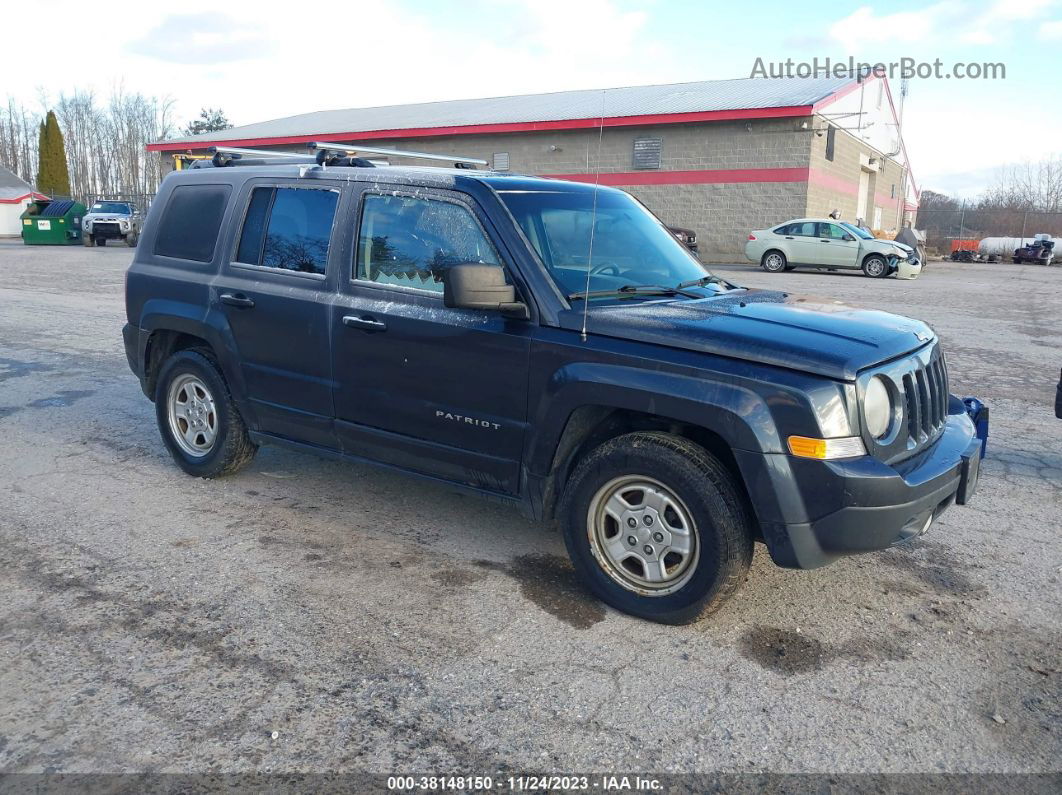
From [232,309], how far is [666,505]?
2836 mm

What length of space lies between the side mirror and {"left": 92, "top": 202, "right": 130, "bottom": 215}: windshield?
115 feet

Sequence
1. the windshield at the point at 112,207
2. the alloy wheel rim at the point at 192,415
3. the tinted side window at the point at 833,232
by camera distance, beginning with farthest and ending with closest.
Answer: the windshield at the point at 112,207 < the tinted side window at the point at 833,232 < the alloy wheel rim at the point at 192,415

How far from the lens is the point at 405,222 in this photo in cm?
436

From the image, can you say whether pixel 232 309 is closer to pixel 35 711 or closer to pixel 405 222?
pixel 405 222

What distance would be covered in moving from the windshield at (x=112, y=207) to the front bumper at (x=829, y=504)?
118 ft

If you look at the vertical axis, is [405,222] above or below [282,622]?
above

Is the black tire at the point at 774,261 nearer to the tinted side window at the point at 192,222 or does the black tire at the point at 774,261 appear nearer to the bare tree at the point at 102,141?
the tinted side window at the point at 192,222

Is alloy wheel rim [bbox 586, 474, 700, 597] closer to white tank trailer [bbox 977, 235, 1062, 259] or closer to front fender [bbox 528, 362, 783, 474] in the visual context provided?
front fender [bbox 528, 362, 783, 474]

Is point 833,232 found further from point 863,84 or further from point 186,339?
point 186,339

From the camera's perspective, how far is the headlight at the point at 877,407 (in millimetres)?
3328

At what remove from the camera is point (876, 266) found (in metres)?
23.4

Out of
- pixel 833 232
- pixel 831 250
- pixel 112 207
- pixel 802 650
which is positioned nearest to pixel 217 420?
pixel 802 650

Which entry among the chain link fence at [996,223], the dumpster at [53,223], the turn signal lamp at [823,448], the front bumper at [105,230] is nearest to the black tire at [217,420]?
the turn signal lamp at [823,448]

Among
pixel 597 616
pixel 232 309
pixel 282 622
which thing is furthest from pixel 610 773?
pixel 232 309
